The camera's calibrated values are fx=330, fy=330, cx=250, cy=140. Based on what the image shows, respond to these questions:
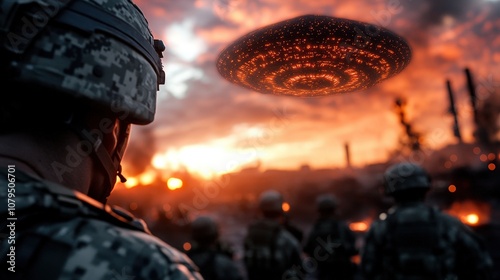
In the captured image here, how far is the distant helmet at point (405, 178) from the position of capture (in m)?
4.55

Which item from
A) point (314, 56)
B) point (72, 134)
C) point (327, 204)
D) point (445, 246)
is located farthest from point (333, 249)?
point (72, 134)

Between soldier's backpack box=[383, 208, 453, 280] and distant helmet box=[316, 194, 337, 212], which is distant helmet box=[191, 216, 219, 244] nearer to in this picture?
soldier's backpack box=[383, 208, 453, 280]

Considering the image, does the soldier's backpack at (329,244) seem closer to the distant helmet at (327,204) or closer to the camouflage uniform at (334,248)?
the camouflage uniform at (334,248)

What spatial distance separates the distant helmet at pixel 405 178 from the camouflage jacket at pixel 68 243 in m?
4.30

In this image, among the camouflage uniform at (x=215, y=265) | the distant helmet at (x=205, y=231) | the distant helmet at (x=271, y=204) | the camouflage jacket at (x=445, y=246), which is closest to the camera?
the camouflage jacket at (x=445, y=246)

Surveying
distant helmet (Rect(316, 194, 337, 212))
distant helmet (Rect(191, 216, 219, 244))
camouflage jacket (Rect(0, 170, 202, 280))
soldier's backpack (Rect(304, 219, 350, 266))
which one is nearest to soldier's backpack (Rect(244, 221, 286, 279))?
distant helmet (Rect(191, 216, 219, 244))

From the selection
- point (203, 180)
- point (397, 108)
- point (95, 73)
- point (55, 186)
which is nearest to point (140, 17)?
point (95, 73)

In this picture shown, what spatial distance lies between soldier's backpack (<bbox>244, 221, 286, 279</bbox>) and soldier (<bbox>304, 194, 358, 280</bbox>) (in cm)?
230

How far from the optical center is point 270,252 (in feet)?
20.4

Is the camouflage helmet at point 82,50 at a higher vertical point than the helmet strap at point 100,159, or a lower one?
higher

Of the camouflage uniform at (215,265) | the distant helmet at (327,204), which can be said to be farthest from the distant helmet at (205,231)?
the distant helmet at (327,204)

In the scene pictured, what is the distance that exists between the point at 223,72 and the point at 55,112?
1147 mm

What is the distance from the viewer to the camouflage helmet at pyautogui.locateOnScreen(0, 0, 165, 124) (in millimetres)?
1246

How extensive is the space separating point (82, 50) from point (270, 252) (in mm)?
5528
